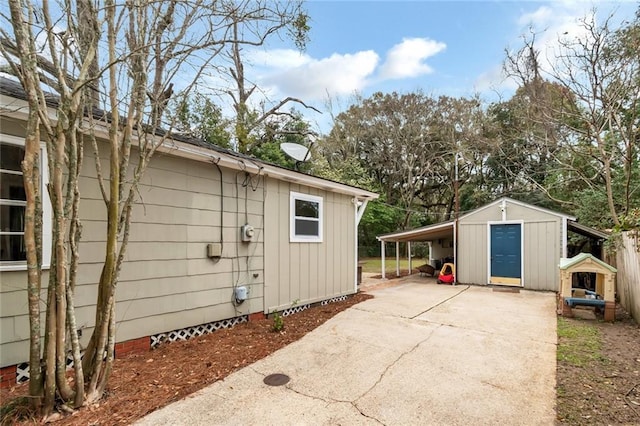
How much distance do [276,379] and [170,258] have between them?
206 cm

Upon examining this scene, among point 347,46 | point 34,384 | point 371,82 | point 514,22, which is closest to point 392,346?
point 34,384

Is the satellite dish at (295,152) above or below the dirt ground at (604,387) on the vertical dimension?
above

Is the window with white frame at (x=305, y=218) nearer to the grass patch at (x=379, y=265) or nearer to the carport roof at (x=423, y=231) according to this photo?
the carport roof at (x=423, y=231)

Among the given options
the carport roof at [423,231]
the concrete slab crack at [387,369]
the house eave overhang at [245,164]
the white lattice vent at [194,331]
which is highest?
the house eave overhang at [245,164]

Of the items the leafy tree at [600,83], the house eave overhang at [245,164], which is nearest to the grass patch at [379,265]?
→ the leafy tree at [600,83]

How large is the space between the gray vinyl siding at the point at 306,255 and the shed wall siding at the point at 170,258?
26 centimetres

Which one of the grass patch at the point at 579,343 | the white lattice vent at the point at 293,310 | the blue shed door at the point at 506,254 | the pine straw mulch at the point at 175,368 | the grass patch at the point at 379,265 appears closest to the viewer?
the pine straw mulch at the point at 175,368

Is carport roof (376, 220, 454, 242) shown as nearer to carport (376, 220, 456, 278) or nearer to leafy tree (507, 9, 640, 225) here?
carport (376, 220, 456, 278)

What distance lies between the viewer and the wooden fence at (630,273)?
533 cm

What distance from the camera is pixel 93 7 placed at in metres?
2.61

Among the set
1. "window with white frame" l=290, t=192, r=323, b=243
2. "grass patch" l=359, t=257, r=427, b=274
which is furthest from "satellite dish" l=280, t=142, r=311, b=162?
"grass patch" l=359, t=257, r=427, b=274

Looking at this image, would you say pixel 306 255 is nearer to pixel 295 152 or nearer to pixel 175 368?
pixel 295 152

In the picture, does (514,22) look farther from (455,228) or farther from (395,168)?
(395,168)

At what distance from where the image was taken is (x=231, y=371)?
340 cm
